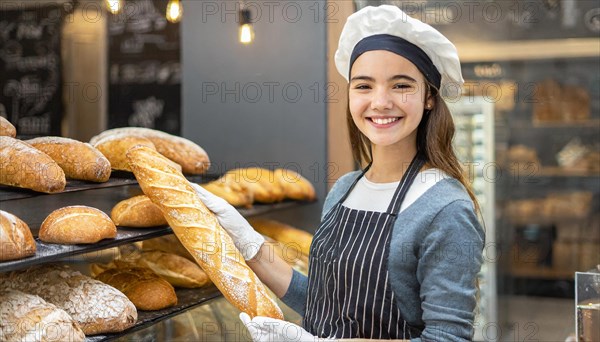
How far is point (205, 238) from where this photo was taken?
2.15 m

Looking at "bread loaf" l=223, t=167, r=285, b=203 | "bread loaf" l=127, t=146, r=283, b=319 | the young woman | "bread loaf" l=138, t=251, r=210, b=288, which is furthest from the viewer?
"bread loaf" l=223, t=167, r=285, b=203

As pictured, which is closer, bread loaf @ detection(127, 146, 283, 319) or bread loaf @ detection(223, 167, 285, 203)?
bread loaf @ detection(127, 146, 283, 319)

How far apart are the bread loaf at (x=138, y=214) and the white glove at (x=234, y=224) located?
0.15 metres

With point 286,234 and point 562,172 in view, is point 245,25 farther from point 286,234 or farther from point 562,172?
point 562,172

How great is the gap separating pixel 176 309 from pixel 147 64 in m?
2.01

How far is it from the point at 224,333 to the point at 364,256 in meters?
0.89

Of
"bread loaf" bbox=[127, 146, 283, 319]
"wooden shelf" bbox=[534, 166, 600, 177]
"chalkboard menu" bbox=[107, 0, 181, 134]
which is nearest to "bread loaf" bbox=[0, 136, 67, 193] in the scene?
"bread loaf" bbox=[127, 146, 283, 319]

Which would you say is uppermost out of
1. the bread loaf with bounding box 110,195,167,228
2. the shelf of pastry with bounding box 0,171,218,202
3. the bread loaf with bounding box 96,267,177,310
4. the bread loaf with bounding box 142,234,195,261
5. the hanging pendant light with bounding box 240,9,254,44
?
the hanging pendant light with bounding box 240,9,254,44

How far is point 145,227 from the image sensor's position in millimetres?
2258

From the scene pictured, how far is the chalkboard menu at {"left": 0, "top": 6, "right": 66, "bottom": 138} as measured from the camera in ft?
8.59

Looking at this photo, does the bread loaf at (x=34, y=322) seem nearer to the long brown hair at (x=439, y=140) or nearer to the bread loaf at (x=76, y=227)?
the bread loaf at (x=76, y=227)

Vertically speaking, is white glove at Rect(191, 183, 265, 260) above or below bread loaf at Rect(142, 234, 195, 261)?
above

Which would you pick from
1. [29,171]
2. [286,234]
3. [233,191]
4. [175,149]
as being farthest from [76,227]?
[286,234]

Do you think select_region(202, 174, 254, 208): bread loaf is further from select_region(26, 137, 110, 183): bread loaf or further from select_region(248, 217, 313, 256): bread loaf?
select_region(26, 137, 110, 183): bread loaf
